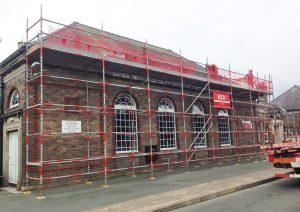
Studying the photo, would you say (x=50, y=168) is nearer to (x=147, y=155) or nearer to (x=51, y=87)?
(x=51, y=87)

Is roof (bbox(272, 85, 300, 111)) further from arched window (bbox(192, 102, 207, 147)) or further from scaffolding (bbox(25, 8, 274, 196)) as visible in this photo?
arched window (bbox(192, 102, 207, 147))

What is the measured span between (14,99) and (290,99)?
123 ft

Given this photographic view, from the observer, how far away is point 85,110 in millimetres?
11672

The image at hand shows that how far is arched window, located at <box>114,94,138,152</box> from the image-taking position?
13030 millimetres

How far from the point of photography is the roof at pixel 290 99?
39.0 m

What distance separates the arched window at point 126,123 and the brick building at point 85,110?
4 cm

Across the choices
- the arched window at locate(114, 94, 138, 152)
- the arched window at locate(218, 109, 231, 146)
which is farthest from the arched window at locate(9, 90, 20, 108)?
the arched window at locate(218, 109, 231, 146)

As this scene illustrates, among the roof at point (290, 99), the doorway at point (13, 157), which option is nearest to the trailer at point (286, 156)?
the doorway at point (13, 157)

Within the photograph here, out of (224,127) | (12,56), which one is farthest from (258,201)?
(224,127)

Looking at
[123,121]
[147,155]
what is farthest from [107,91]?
[147,155]

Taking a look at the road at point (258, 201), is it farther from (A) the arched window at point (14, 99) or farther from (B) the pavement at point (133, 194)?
(A) the arched window at point (14, 99)

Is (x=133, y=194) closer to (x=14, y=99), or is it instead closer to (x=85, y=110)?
(x=85, y=110)

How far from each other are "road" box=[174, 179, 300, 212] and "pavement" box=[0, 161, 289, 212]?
1.10 feet

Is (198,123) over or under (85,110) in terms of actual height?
under
